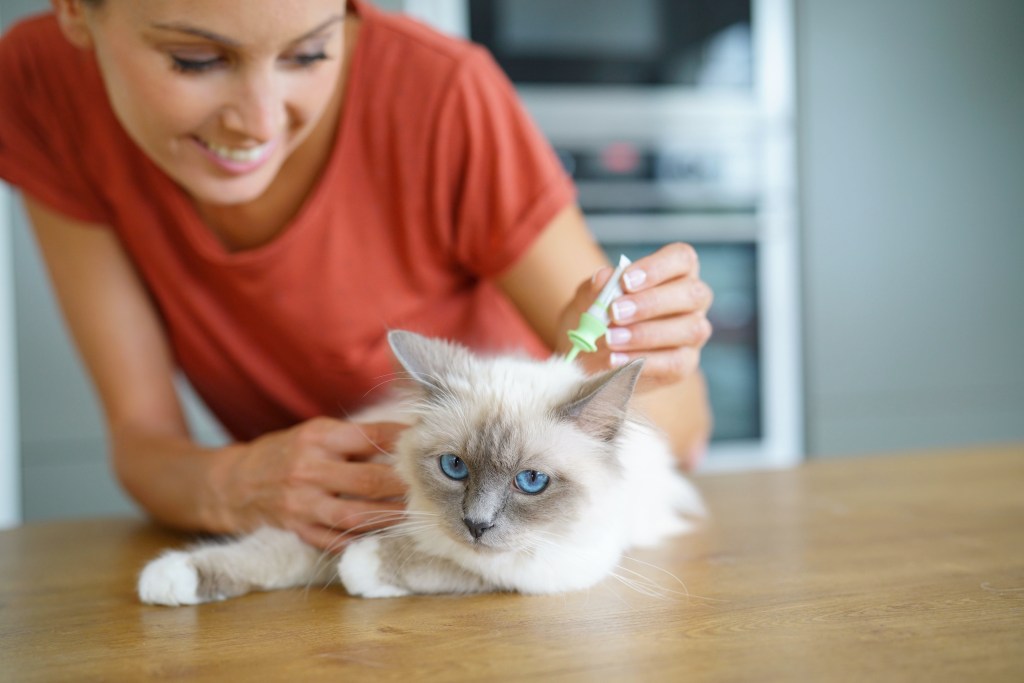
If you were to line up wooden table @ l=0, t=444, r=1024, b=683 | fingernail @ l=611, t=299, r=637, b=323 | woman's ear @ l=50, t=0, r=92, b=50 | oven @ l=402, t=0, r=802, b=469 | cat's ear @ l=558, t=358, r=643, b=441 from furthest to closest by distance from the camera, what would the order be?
oven @ l=402, t=0, r=802, b=469
woman's ear @ l=50, t=0, r=92, b=50
fingernail @ l=611, t=299, r=637, b=323
cat's ear @ l=558, t=358, r=643, b=441
wooden table @ l=0, t=444, r=1024, b=683

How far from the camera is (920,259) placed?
3.36m

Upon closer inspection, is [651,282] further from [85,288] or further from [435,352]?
[85,288]

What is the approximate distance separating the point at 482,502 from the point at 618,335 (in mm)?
268

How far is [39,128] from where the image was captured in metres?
1.39

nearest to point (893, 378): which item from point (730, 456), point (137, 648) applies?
point (730, 456)

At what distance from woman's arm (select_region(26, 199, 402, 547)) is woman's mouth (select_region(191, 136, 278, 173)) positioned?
1.21ft

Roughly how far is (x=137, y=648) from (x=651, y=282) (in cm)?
68

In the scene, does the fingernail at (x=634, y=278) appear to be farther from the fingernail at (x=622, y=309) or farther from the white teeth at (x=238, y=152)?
the white teeth at (x=238, y=152)

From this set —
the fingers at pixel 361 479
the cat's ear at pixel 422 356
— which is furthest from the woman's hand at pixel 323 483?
A: the cat's ear at pixel 422 356

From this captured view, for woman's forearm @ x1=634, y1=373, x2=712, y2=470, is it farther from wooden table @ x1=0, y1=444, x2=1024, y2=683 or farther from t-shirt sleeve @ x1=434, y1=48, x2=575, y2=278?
t-shirt sleeve @ x1=434, y1=48, x2=575, y2=278

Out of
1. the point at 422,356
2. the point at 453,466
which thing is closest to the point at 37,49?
the point at 422,356

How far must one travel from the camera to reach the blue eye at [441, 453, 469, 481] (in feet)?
3.12

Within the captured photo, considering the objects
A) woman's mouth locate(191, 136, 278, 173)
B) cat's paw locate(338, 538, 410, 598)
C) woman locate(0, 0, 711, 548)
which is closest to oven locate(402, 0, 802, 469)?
woman locate(0, 0, 711, 548)

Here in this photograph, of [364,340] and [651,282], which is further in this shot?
[364,340]
